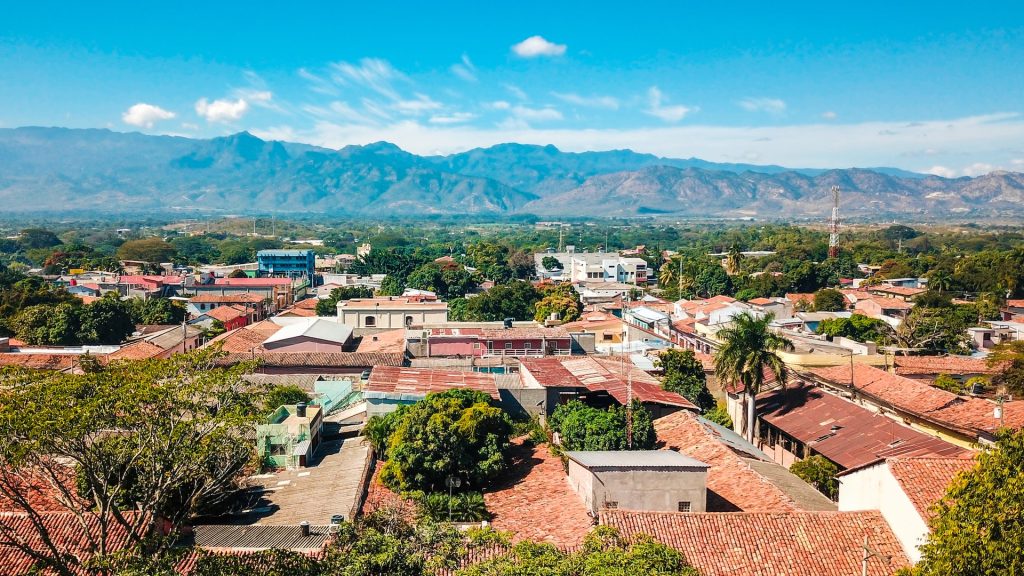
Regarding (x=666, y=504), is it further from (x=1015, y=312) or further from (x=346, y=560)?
(x=1015, y=312)

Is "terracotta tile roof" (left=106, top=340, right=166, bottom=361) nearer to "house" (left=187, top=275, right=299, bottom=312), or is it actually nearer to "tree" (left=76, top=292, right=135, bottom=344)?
"tree" (left=76, top=292, right=135, bottom=344)

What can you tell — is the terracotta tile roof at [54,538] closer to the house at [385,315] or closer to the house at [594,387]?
the house at [594,387]

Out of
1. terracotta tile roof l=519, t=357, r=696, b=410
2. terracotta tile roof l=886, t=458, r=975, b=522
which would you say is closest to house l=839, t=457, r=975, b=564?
terracotta tile roof l=886, t=458, r=975, b=522

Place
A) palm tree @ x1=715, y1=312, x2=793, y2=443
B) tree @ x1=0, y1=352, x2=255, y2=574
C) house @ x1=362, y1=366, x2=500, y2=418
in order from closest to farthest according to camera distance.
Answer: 1. tree @ x1=0, y1=352, x2=255, y2=574
2. house @ x1=362, y1=366, x2=500, y2=418
3. palm tree @ x1=715, y1=312, x2=793, y2=443

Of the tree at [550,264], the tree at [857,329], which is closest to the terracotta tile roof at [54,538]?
the tree at [857,329]

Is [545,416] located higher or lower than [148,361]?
lower

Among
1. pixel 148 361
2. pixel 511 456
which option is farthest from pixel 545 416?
pixel 148 361

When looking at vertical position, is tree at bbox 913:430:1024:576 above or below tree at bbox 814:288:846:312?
above

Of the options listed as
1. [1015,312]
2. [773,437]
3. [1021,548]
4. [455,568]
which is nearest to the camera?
[1021,548]
